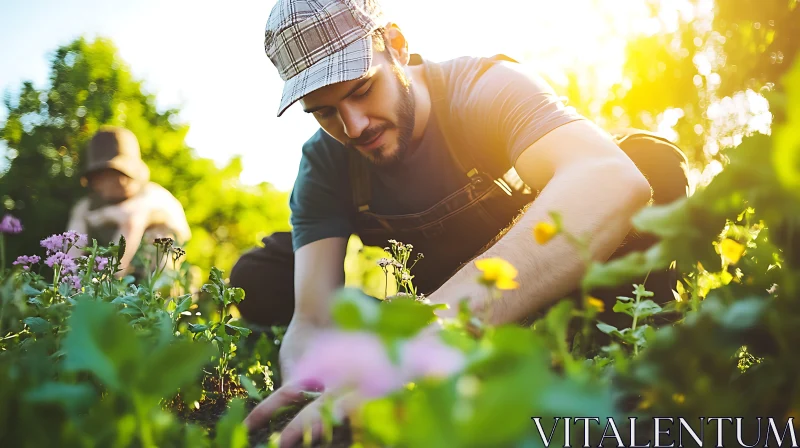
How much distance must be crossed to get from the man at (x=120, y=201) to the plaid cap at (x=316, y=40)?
292 cm

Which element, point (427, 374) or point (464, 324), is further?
point (464, 324)

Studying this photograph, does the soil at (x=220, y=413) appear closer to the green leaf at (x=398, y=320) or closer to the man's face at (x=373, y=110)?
the green leaf at (x=398, y=320)

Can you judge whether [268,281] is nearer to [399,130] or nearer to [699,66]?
[399,130]

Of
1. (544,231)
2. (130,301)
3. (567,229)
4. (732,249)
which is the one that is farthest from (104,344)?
(567,229)

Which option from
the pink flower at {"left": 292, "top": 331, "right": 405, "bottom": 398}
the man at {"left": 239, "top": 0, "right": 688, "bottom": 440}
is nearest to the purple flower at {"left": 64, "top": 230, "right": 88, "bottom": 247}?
the man at {"left": 239, "top": 0, "right": 688, "bottom": 440}

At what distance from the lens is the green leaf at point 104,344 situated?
578 millimetres

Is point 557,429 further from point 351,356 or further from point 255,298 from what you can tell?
point 255,298

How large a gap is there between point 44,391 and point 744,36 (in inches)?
325

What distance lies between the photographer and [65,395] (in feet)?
1.99

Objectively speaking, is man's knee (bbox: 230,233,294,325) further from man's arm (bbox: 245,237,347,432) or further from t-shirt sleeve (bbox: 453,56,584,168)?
t-shirt sleeve (bbox: 453,56,584,168)

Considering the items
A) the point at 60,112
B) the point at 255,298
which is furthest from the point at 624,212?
the point at 60,112

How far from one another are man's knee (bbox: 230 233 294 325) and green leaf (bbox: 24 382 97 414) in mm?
2832

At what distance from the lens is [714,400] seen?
650 millimetres

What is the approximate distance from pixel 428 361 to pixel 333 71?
2.03 m
